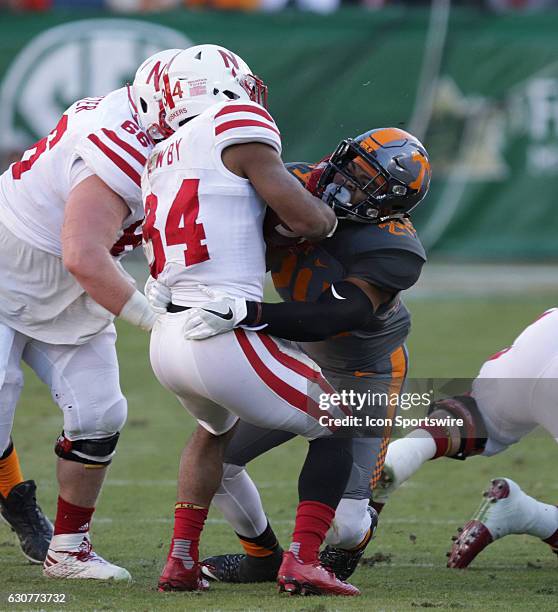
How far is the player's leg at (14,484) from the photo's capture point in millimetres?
4219

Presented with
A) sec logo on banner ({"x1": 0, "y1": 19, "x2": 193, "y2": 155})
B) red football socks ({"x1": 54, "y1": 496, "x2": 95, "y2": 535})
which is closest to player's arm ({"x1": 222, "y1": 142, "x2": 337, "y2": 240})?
red football socks ({"x1": 54, "y1": 496, "x2": 95, "y2": 535})

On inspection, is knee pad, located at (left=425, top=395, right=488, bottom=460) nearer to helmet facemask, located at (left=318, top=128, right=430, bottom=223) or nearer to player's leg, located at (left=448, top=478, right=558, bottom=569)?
player's leg, located at (left=448, top=478, right=558, bottom=569)

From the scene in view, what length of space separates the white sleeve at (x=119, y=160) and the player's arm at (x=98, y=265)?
0.44 ft

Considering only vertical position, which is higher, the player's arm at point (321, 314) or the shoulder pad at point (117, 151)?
the shoulder pad at point (117, 151)

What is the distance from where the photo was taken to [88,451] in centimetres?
423

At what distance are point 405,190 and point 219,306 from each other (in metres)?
0.74

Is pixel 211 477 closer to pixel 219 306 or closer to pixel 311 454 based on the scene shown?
pixel 311 454

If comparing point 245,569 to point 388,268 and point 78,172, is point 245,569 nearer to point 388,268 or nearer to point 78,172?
point 388,268

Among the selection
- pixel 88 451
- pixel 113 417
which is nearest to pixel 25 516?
pixel 88 451

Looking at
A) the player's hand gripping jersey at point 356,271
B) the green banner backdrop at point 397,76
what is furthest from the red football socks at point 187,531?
the green banner backdrop at point 397,76

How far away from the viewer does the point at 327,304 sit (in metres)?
3.69

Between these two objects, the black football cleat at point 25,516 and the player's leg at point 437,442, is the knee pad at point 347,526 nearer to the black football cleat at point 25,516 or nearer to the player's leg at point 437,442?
the player's leg at point 437,442

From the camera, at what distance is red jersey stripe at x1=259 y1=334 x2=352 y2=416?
3650mm

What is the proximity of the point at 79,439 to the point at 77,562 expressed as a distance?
1.31ft
